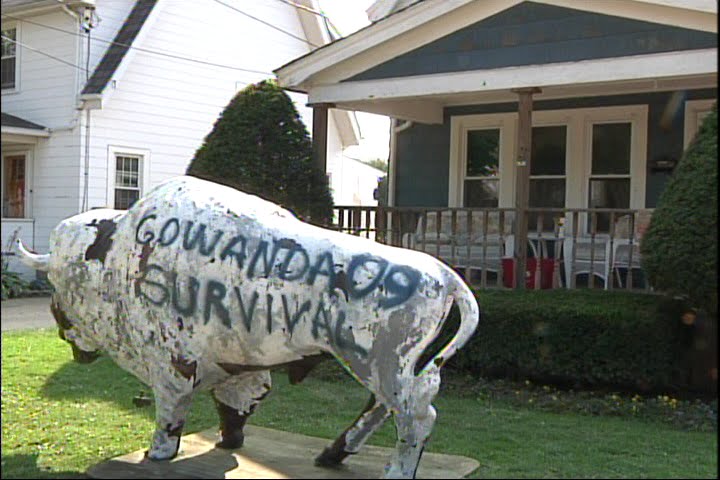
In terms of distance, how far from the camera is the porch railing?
10.4m

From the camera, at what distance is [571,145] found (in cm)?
1264

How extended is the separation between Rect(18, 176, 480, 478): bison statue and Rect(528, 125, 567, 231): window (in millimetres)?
8253

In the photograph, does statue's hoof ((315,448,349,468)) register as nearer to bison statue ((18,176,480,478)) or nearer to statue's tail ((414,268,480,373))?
bison statue ((18,176,480,478))

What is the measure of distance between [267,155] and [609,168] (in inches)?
202

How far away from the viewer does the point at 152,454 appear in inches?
204

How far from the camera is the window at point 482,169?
13.5 metres

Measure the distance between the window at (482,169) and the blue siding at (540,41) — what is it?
2.79 metres

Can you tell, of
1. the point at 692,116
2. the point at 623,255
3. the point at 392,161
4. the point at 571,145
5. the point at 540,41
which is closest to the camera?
the point at 540,41

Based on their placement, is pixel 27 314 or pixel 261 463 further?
pixel 27 314

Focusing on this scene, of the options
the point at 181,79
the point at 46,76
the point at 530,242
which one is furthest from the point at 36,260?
the point at 181,79

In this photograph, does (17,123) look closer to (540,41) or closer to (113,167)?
(113,167)

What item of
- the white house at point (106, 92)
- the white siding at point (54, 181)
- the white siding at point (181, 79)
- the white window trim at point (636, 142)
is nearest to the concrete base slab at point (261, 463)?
the white window trim at point (636, 142)

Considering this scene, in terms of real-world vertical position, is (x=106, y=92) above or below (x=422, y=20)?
below

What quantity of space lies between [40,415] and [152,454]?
2.44 meters
